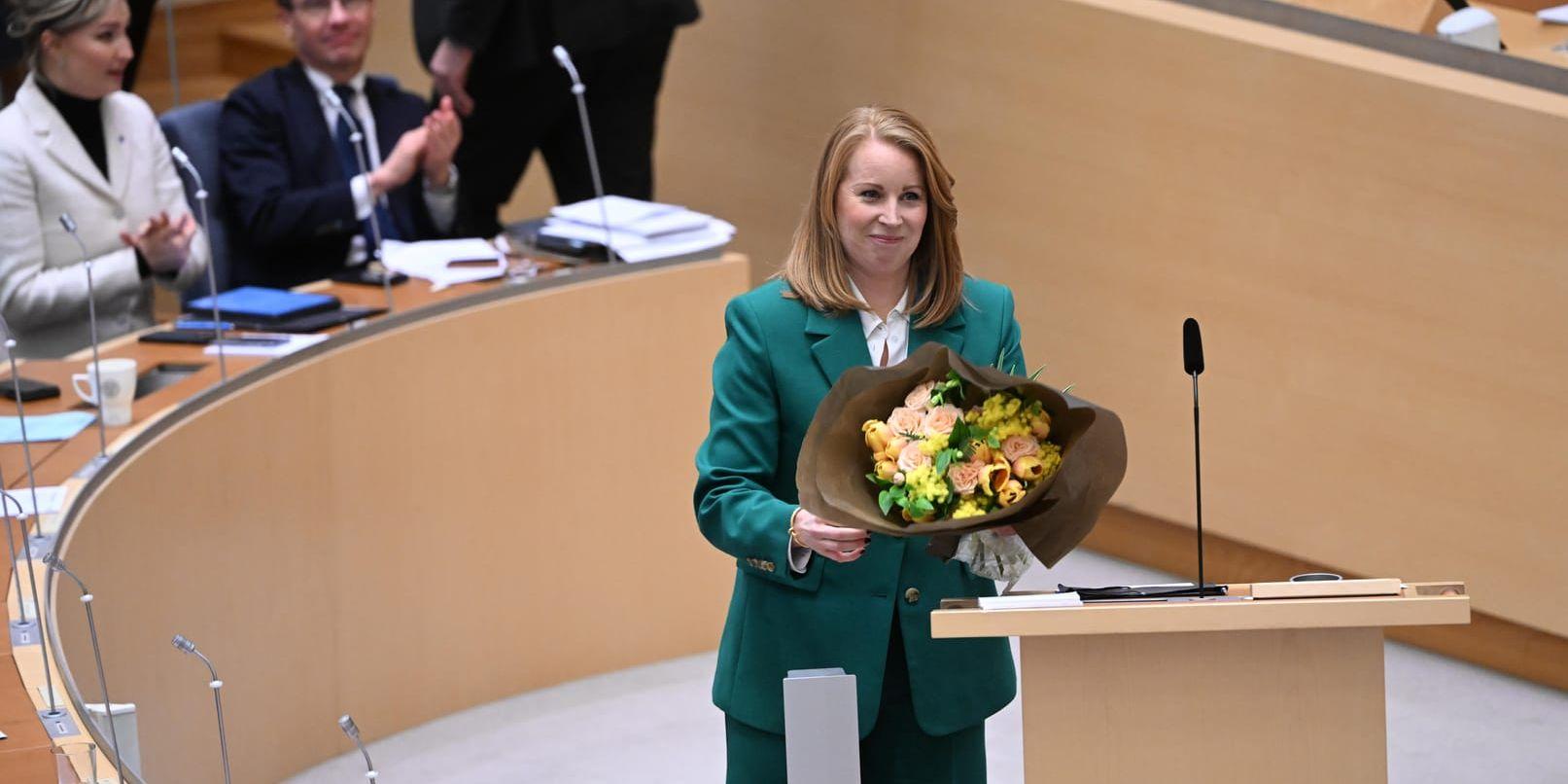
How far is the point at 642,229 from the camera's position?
14.5 ft

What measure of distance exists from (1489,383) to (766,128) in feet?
7.47

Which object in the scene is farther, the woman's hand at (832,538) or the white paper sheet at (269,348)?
the white paper sheet at (269,348)

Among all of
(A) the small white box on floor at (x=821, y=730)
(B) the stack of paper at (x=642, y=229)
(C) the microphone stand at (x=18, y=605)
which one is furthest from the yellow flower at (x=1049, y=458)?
(B) the stack of paper at (x=642, y=229)

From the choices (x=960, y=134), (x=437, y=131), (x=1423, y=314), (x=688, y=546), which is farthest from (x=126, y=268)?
(x=1423, y=314)

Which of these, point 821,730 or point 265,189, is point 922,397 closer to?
point 821,730

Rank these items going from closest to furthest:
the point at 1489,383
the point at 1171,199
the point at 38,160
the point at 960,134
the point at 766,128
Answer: the point at 38,160, the point at 1489,383, the point at 1171,199, the point at 960,134, the point at 766,128

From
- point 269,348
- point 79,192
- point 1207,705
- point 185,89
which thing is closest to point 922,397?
point 1207,705

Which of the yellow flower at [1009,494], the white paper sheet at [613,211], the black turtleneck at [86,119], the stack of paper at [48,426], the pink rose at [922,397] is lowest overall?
the stack of paper at [48,426]

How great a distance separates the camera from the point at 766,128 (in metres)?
5.76

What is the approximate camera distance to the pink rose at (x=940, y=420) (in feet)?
6.29

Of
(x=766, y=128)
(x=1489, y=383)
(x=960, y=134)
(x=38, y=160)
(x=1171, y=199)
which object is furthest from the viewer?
(x=766, y=128)

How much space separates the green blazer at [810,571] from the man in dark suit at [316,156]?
2289mm

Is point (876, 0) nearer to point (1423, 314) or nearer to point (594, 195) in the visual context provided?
point (594, 195)

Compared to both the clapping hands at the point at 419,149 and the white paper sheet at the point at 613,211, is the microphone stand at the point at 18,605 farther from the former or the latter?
the white paper sheet at the point at 613,211
